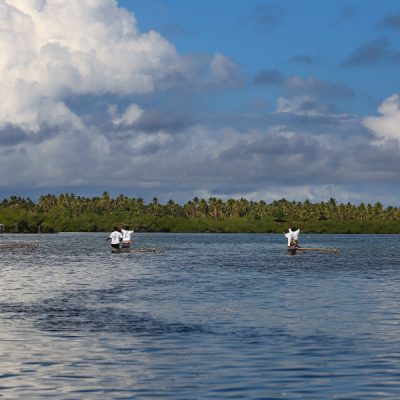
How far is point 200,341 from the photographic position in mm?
25906

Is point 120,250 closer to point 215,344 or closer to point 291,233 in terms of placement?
point 291,233

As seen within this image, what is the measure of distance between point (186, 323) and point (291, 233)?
56.4m

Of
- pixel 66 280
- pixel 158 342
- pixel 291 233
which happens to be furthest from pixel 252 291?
pixel 291 233

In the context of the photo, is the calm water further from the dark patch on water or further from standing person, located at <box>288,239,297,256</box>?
standing person, located at <box>288,239,297,256</box>

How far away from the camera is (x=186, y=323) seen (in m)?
30.6

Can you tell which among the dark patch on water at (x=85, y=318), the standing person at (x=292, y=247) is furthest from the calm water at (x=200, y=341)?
the standing person at (x=292, y=247)

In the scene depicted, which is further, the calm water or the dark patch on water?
the dark patch on water

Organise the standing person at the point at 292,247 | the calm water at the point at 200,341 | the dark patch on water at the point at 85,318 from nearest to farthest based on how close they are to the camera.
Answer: the calm water at the point at 200,341, the dark patch on water at the point at 85,318, the standing person at the point at 292,247

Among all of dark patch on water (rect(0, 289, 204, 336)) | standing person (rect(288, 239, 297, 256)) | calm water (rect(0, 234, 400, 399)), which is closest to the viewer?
calm water (rect(0, 234, 400, 399))

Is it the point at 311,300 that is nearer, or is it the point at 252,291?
the point at 311,300

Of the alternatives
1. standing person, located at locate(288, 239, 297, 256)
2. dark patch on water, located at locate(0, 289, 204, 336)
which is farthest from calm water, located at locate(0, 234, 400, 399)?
standing person, located at locate(288, 239, 297, 256)

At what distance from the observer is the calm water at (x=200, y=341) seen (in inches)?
757

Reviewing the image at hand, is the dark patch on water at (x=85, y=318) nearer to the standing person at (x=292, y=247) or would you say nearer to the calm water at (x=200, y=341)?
the calm water at (x=200, y=341)

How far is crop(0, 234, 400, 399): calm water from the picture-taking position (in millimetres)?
19234
